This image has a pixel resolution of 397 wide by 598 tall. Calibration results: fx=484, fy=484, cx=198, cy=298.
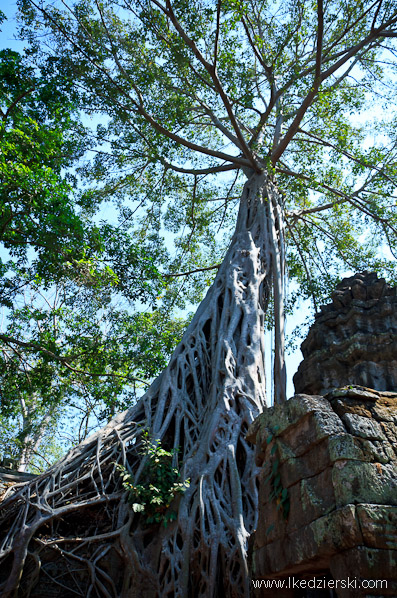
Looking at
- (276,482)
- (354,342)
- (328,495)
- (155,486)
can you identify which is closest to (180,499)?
(155,486)

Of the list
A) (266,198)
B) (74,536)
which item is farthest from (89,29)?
(74,536)

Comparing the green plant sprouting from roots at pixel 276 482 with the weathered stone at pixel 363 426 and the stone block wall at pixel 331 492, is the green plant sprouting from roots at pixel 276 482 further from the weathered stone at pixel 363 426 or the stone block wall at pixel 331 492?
the weathered stone at pixel 363 426

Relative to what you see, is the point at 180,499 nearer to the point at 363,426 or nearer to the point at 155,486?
the point at 155,486

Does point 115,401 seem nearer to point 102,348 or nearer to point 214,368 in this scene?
point 102,348

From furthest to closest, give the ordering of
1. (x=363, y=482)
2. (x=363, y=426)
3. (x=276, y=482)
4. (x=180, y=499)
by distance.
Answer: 1. (x=180, y=499)
2. (x=276, y=482)
3. (x=363, y=426)
4. (x=363, y=482)

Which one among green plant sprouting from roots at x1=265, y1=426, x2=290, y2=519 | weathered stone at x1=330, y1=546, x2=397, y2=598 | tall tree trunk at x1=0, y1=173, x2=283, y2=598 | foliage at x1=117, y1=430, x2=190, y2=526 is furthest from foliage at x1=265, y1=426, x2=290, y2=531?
foliage at x1=117, y1=430, x2=190, y2=526

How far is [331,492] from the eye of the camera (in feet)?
6.99

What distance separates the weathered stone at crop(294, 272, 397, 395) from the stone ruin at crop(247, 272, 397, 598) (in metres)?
1.99

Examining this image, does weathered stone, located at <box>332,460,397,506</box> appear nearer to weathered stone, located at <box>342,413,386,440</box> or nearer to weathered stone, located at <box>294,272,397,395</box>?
weathered stone, located at <box>342,413,386,440</box>

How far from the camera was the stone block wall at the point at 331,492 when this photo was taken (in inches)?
75.4

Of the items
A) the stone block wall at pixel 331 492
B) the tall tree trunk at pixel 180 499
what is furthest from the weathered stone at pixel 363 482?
the tall tree trunk at pixel 180 499

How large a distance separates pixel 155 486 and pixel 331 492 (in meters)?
2.54

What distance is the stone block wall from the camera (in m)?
1.92

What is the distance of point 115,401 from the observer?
256 inches
